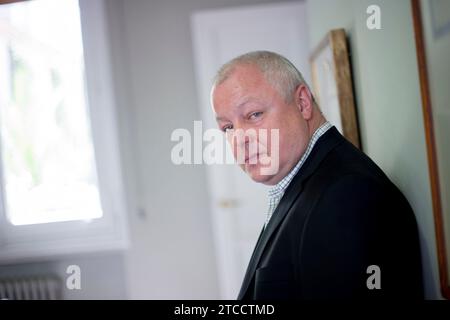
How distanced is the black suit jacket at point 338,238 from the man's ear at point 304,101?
0.06 meters

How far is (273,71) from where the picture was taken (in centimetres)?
73

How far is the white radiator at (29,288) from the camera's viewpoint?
0.87 meters

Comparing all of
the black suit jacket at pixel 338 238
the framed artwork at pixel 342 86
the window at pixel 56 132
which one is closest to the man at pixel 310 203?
the black suit jacket at pixel 338 238

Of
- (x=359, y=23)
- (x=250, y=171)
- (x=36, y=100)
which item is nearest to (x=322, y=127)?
(x=250, y=171)

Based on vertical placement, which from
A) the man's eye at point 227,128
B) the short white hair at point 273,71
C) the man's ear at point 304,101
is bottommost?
the man's eye at point 227,128

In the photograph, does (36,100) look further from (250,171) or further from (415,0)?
(415,0)

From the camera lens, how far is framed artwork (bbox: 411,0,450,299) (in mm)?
617

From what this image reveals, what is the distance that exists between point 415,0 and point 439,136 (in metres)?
0.20

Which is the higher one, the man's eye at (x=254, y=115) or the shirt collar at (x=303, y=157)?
the man's eye at (x=254, y=115)

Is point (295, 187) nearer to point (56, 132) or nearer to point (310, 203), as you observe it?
point (310, 203)

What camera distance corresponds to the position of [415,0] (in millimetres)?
652

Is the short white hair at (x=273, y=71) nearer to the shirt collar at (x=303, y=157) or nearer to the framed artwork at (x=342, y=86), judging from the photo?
the shirt collar at (x=303, y=157)

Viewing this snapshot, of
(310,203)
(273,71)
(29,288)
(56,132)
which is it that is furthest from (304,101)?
(29,288)

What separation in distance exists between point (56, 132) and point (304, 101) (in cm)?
52
